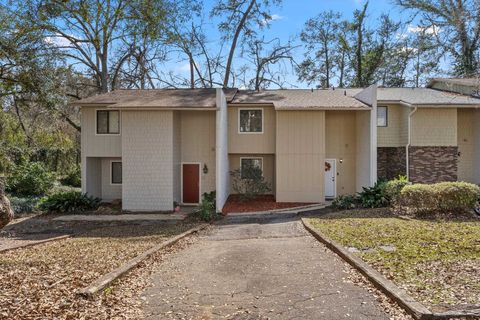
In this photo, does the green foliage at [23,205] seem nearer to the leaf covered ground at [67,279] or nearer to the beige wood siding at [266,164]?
the leaf covered ground at [67,279]

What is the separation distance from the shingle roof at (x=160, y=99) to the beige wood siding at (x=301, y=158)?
141 inches

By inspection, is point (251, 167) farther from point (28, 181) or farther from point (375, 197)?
point (28, 181)

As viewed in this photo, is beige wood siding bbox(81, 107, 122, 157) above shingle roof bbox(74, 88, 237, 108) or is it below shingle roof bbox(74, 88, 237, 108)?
below

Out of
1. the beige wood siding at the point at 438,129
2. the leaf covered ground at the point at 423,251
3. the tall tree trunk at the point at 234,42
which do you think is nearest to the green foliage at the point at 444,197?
the leaf covered ground at the point at 423,251

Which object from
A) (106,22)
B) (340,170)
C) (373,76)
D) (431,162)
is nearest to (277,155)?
(340,170)

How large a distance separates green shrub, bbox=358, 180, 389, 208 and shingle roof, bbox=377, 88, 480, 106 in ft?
18.0

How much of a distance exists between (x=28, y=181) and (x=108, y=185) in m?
4.72

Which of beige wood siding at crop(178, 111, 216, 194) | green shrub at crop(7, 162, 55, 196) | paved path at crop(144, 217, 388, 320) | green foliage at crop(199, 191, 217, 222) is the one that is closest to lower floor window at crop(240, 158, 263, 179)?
beige wood siding at crop(178, 111, 216, 194)

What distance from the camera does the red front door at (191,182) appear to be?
18.2m

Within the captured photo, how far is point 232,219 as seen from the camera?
14.4 m

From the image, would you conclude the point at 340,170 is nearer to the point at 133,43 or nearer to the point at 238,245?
the point at 238,245

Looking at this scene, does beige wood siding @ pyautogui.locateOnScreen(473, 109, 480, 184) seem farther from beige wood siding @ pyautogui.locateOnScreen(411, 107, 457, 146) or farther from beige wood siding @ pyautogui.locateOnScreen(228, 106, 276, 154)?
beige wood siding @ pyautogui.locateOnScreen(228, 106, 276, 154)

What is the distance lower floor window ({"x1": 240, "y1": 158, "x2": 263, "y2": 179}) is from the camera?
1841 centimetres

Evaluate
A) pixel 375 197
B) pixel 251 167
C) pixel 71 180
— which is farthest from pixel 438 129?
pixel 71 180
